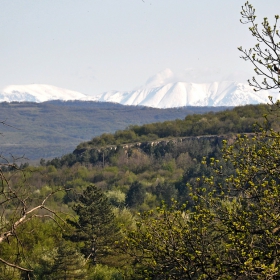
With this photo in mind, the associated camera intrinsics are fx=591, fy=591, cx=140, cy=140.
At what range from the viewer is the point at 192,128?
12925 cm

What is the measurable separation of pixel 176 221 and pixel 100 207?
95.2 ft

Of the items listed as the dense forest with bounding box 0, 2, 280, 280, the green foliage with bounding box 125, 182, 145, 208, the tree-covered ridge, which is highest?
the tree-covered ridge

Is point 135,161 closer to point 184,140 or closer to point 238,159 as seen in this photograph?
point 184,140

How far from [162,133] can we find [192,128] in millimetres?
8621

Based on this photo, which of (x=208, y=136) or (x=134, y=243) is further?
(x=208, y=136)

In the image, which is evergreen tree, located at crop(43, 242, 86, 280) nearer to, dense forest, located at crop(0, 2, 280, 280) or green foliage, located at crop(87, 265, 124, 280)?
dense forest, located at crop(0, 2, 280, 280)

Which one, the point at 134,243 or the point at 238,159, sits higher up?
the point at 238,159

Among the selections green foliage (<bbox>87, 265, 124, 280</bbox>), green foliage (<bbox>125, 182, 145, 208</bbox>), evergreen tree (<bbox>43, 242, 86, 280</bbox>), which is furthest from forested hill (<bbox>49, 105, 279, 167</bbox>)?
evergreen tree (<bbox>43, 242, 86, 280</bbox>)

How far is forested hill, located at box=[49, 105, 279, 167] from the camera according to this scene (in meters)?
120

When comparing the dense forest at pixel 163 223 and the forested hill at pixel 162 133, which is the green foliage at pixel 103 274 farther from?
the forested hill at pixel 162 133

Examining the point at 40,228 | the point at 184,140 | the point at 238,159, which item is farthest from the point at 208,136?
the point at 238,159

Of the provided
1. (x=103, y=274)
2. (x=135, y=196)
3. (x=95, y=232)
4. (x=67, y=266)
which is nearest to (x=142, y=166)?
(x=135, y=196)

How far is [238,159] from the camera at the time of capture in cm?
1128

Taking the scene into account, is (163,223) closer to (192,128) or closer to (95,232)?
(95,232)
